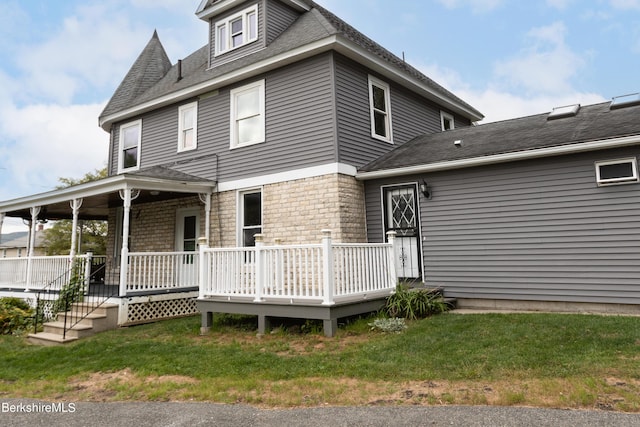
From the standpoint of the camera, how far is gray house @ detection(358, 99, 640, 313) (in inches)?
285

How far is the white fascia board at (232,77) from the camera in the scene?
9289mm

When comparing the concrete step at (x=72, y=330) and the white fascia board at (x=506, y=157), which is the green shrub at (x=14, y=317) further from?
the white fascia board at (x=506, y=157)

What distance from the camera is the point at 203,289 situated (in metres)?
8.17

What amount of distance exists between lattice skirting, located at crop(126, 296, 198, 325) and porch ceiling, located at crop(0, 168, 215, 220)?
8.70 ft

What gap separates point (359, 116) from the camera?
993 cm

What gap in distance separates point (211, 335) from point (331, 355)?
301cm

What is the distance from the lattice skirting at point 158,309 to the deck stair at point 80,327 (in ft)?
1.18

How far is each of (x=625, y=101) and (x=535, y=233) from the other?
4.14 meters

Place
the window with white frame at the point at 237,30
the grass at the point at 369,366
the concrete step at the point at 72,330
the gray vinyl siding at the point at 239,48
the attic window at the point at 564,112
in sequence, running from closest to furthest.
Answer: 1. the grass at the point at 369,366
2. the concrete step at the point at 72,330
3. the attic window at the point at 564,112
4. the gray vinyl siding at the point at 239,48
5. the window with white frame at the point at 237,30

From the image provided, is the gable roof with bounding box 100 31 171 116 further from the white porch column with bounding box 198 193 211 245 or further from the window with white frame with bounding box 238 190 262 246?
the window with white frame with bounding box 238 190 262 246

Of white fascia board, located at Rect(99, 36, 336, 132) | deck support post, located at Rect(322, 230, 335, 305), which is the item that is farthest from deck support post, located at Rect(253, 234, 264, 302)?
white fascia board, located at Rect(99, 36, 336, 132)

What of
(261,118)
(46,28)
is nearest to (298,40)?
(261,118)

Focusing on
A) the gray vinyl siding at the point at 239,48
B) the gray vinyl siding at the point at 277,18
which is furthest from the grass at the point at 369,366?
the gray vinyl siding at the point at 277,18

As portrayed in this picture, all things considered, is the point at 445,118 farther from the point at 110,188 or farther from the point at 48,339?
the point at 48,339
